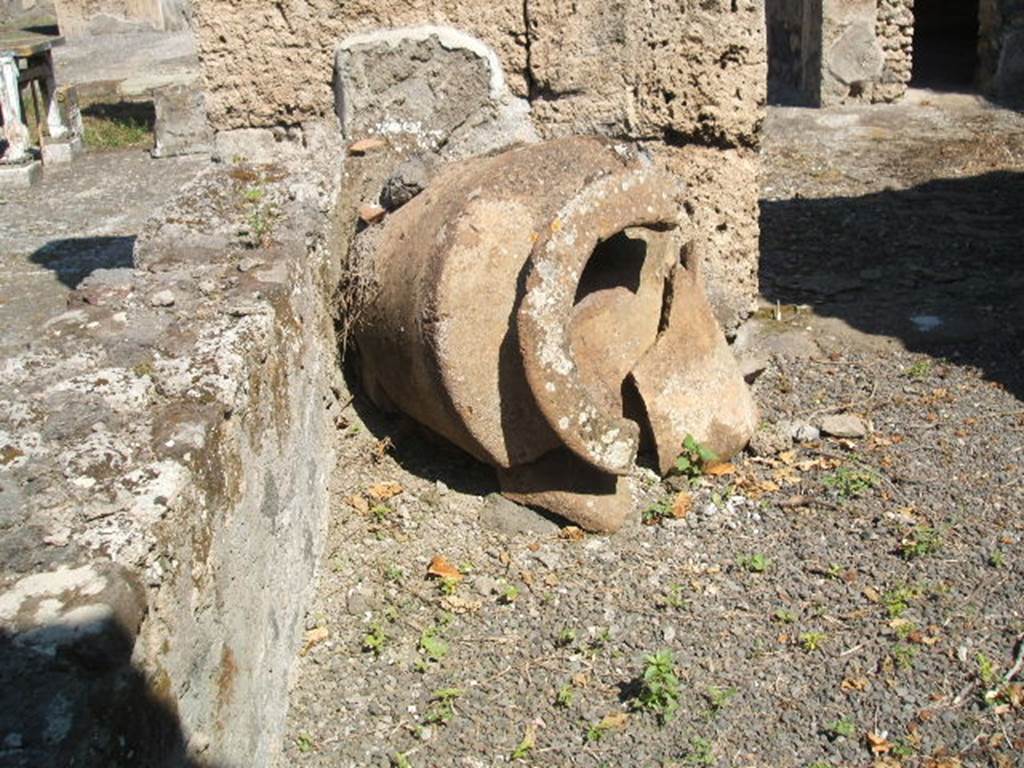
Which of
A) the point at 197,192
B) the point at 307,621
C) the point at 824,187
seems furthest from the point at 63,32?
the point at 307,621

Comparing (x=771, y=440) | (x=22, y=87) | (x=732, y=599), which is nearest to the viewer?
(x=732, y=599)

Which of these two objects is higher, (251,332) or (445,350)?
(251,332)

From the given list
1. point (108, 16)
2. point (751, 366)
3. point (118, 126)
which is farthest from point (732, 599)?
point (108, 16)

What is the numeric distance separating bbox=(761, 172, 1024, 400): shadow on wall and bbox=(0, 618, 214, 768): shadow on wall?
10.4 ft

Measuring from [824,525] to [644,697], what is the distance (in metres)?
0.88

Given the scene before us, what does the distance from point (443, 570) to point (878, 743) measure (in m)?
1.12

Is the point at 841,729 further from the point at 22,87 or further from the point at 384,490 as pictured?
the point at 22,87

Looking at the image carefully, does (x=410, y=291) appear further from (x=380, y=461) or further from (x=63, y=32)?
(x=63, y=32)

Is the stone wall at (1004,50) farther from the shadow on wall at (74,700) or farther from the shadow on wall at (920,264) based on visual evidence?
the shadow on wall at (74,700)

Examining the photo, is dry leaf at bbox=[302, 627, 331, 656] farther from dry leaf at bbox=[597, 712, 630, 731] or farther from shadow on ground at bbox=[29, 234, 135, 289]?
shadow on ground at bbox=[29, 234, 135, 289]

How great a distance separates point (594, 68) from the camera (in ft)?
12.5

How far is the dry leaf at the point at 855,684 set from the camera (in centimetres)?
261

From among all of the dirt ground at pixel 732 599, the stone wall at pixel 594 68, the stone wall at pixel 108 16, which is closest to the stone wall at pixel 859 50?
the dirt ground at pixel 732 599

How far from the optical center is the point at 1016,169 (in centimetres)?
691
